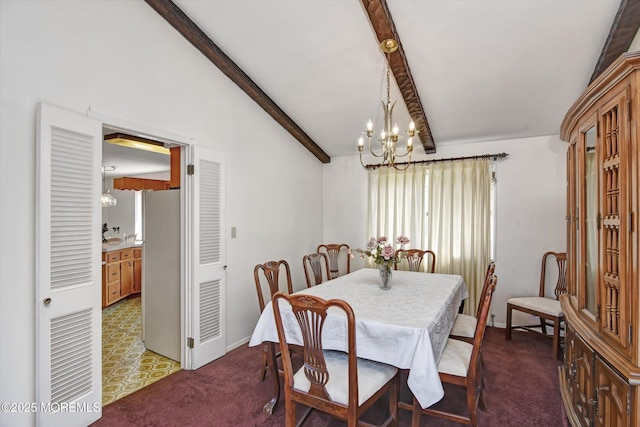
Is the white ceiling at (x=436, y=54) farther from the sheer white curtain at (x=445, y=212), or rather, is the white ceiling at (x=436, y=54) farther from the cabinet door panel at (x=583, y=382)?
the cabinet door panel at (x=583, y=382)

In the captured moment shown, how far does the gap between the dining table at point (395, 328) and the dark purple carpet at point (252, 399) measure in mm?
257

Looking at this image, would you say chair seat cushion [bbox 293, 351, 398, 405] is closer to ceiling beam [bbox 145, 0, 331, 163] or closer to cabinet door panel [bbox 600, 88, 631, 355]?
cabinet door panel [bbox 600, 88, 631, 355]

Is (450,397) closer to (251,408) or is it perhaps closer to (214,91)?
(251,408)

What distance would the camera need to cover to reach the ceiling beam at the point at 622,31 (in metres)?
2.22

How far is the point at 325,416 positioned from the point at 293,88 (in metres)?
3.11

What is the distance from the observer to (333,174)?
17.4ft

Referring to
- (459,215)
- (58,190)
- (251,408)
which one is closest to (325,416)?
Result: (251,408)

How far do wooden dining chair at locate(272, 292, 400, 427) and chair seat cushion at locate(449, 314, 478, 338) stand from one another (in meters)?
0.98

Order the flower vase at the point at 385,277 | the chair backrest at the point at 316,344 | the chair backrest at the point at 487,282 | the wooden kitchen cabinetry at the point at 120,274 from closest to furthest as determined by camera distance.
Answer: the chair backrest at the point at 316,344 < the chair backrest at the point at 487,282 < the flower vase at the point at 385,277 < the wooden kitchen cabinetry at the point at 120,274

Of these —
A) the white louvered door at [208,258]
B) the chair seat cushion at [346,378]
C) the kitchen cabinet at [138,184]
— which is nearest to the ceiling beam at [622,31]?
the chair seat cushion at [346,378]

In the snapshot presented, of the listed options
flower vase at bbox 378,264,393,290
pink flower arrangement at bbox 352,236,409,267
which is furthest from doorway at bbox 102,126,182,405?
flower vase at bbox 378,264,393,290

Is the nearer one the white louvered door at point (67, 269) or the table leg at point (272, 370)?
the white louvered door at point (67, 269)

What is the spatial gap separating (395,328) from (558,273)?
9.85 feet

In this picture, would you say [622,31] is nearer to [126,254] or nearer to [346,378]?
[346,378]
